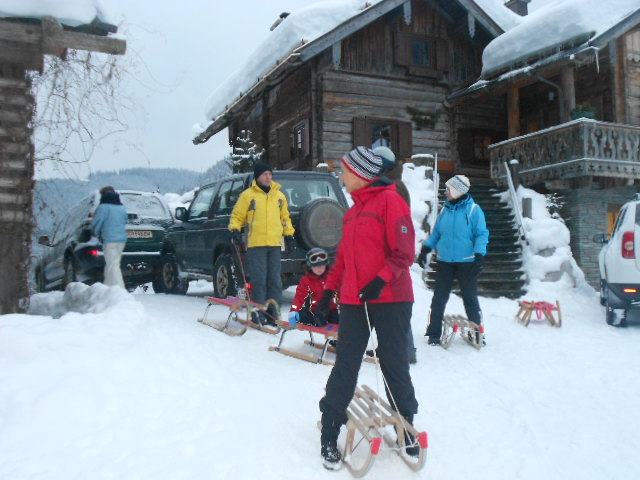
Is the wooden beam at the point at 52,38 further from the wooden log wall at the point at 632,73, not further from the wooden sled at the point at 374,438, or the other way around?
the wooden log wall at the point at 632,73

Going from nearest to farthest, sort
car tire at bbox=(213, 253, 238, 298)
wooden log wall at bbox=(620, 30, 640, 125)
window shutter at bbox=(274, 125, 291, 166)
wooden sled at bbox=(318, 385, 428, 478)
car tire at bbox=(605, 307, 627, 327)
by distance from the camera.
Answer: wooden sled at bbox=(318, 385, 428, 478)
car tire at bbox=(213, 253, 238, 298)
car tire at bbox=(605, 307, 627, 327)
wooden log wall at bbox=(620, 30, 640, 125)
window shutter at bbox=(274, 125, 291, 166)

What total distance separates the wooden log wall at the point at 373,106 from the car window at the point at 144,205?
6.41 m

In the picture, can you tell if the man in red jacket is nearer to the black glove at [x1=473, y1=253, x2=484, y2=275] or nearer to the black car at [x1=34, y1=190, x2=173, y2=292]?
the black glove at [x1=473, y1=253, x2=484, y2=275]

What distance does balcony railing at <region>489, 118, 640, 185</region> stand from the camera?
504 inches

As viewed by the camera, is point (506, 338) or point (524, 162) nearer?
point (506, 338)

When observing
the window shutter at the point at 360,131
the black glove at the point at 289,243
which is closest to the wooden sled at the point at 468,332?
the black glove at the point at 289,243

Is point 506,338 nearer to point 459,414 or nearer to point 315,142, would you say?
point 459,414

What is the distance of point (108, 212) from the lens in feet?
25.8

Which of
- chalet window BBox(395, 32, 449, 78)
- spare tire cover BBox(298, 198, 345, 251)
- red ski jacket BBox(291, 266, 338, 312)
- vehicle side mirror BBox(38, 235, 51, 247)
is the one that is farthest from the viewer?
chalet window BBox(395, 32, 449, 78)

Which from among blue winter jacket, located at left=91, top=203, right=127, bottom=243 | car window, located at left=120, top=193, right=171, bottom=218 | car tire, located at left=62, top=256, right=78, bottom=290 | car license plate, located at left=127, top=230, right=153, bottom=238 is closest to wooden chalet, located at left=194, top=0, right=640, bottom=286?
car window, located at left=120, top=193, right=171, bottom=218

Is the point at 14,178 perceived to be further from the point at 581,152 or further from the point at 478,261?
the point at 581,152

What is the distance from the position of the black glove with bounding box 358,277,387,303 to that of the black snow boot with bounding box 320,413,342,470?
2.53ft

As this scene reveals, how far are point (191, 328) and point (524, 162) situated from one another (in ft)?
35.9

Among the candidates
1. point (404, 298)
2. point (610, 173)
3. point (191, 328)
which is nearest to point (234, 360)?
point (191, 328)
